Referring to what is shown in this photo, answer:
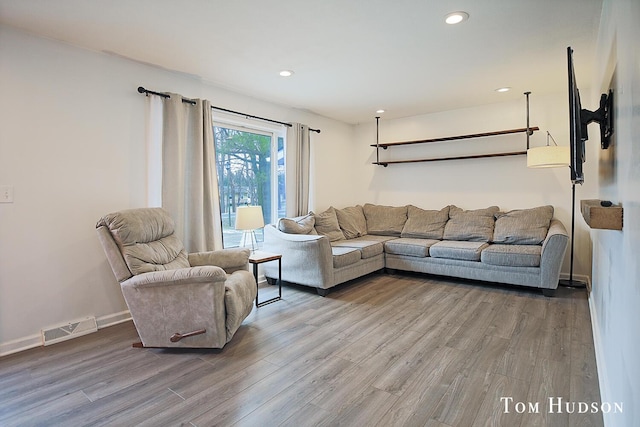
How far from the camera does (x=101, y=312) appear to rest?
2.94 meters

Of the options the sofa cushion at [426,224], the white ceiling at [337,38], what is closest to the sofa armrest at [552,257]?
the sofa cushion at [426,224]

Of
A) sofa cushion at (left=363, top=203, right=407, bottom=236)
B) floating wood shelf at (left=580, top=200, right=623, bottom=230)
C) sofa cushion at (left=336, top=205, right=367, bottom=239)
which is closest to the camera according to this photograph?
floating wood shelf at (left=580, top=200, right=623, bottom=230)

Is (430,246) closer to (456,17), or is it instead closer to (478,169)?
(478,169)

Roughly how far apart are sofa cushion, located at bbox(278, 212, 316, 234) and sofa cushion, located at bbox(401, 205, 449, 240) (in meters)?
1.50

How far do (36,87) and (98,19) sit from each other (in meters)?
0.76

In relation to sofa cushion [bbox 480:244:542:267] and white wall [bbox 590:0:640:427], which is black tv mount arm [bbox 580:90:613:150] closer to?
white wall [bbox 590:0:640:427]

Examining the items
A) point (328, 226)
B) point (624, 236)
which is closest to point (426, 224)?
point (328, 226)

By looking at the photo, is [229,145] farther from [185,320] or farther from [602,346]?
[602,346]

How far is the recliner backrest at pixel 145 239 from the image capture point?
8.10ft

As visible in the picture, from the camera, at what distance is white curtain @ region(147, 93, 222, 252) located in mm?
3242

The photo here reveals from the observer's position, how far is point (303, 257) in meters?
→ 3.85

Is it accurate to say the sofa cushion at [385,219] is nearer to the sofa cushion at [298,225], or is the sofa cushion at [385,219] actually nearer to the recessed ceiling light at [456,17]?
the sofa cushion at [298,225]

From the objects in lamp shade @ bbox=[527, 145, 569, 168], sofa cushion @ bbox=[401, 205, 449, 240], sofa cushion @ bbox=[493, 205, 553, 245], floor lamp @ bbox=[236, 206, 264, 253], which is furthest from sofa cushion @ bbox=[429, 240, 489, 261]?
floor lamp @ bbox=[236, 206, 264, 253]

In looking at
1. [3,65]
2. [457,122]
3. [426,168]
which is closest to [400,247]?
[426,168]
